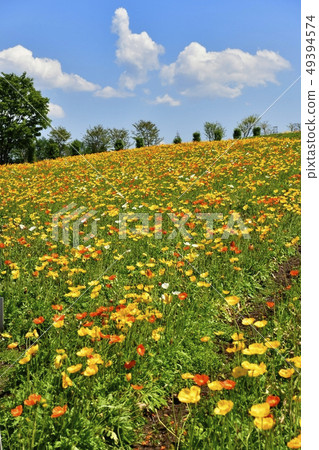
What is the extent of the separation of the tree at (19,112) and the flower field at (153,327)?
1937 centimetres

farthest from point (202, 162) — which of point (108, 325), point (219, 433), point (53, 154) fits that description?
point (53, 154)

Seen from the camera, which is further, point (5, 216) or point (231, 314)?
point (5, 216)

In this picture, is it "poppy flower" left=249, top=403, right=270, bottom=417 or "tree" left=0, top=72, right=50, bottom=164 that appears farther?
"tree" left=0, top=72, right=50, bottom=164

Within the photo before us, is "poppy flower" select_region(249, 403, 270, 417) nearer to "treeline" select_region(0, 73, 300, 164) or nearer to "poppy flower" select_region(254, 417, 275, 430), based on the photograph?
"poppy flower" select_region(254, 417, 275, 430)

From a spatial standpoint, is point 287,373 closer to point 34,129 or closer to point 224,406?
point 224,406

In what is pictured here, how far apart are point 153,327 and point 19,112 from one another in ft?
85.8

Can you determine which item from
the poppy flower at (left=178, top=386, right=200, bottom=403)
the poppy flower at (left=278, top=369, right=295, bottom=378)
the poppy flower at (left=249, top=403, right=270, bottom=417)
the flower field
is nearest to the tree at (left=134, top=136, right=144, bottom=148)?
the flower field

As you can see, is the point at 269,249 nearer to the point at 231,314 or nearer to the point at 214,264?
the point at 214,264

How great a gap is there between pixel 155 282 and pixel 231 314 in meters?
0.96

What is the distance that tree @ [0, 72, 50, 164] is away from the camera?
2488 cm

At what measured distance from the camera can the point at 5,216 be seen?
7691mm

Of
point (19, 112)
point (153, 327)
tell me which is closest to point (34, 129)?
point (19, 112)

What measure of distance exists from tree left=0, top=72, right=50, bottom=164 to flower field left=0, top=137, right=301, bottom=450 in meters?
19.4

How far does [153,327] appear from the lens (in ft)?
10.7
